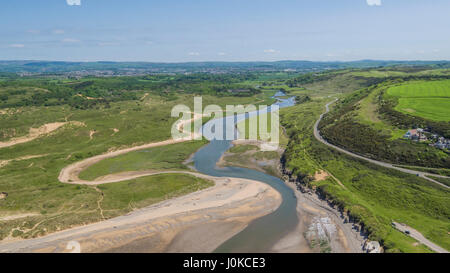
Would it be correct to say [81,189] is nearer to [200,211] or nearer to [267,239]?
[200,211]

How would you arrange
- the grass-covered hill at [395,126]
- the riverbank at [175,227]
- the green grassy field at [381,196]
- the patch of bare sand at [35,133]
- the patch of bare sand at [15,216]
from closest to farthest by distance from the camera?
the green grassy field at [381,196] → the riverbank at [175,227] → the patch of bare sand at [15,216] → the grass-covered hill at [395,126] → the patch of bare sand at [35,133]

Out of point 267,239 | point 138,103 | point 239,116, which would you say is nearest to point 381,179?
point 267,239

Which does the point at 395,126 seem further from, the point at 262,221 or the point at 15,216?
the point at 15,216

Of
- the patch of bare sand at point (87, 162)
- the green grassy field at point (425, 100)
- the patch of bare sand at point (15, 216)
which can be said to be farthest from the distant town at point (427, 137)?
the patch of bare sand at point (15, 216)

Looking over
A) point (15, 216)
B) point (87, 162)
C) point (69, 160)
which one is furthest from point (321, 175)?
point (69, 160)

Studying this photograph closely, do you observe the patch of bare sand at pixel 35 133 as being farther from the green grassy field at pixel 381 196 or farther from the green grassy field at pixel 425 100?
the green grassy field at pixel 425 100
